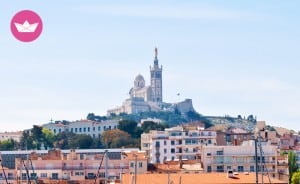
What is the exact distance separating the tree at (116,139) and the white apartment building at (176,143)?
1262 centimetres

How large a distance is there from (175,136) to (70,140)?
24253mm

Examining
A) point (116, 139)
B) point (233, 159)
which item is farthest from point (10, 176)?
point (116, 139)

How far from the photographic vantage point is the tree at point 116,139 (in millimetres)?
100625

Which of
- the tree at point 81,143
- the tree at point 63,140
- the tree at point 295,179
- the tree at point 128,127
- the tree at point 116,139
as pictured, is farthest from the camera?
the tree at point 128,127

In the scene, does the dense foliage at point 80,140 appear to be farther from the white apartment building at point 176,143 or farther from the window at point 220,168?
the window at point 220,168

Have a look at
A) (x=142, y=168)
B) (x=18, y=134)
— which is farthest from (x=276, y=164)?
(x=18, y=134)

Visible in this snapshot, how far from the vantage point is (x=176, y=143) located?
280ft

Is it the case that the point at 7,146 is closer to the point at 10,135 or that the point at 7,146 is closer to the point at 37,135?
the point at 37,135

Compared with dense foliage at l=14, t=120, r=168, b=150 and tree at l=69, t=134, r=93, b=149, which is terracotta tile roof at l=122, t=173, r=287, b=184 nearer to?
dense foliage at l=14, t=120, r=168, b=150

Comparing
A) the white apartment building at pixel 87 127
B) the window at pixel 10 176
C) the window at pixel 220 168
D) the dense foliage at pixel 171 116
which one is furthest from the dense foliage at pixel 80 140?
the dense foliage at pixel 171 116

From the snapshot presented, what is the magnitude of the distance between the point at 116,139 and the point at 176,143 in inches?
684

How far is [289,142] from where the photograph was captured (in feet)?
353

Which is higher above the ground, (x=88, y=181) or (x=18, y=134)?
(x=18, y=134)

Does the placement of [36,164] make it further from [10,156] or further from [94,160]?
[10,156]
